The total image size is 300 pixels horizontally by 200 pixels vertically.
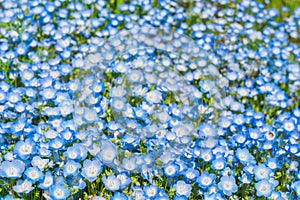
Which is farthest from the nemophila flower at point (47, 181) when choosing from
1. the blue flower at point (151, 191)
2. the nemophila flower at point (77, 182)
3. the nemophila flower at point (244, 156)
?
the nemophila flower at point (244, 156)

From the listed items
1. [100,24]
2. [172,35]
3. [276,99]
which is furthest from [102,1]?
[276,99]

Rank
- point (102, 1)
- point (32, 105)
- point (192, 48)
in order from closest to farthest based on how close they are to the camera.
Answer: point (32, 105) → point (192, 48) → point (102, 1)

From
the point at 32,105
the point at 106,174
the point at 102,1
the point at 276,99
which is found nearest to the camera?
the point at 106,174

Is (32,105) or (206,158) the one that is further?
(32,105)

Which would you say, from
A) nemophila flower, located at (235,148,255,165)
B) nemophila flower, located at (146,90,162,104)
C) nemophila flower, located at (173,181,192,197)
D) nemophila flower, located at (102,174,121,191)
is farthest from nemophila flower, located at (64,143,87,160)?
nemophila flower, located at (235,148,255,165)

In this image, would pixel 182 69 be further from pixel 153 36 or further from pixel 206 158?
pixel 206 158

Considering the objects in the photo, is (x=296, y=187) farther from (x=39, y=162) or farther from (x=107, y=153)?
(x=39, y=162)

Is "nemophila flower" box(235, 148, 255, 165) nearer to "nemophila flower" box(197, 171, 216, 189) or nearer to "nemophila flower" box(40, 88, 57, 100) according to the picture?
"nemophila flower" box(197, 171, 216, 189)

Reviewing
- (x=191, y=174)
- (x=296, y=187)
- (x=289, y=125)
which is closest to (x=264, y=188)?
(x=296, y=187)

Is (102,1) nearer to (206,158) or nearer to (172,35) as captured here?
(172,35)
